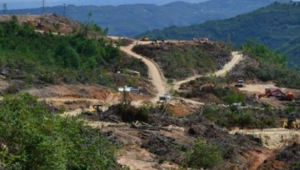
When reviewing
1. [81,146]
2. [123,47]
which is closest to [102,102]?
[81,146]

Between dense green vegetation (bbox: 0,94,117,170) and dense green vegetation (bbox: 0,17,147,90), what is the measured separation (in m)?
19.6

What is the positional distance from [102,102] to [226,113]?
25.5 feet

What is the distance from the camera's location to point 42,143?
15.9 metres

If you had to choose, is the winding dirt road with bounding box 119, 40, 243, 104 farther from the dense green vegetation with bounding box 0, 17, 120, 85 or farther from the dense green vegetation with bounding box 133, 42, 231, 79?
the dense green vegetation with bounding box 0, 17, 120, 85

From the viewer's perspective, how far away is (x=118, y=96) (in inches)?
1721

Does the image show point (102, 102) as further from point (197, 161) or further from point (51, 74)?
point (197, 161)

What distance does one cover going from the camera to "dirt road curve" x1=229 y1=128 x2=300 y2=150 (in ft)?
108

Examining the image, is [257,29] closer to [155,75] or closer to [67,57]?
[155,75]

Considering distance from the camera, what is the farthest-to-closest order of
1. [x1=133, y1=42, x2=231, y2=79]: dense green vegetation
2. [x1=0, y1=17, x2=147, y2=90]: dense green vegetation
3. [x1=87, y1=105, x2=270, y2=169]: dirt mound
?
[x1=133, y1=42, x2=231, y2=79]: dense green vegetation
[x1=0, y1=17, x2=147, y2=90]: dense green vegetation
[x1=87, y1=105, x2=270, y2=169]: dirt mound

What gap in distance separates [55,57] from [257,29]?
4303 inches

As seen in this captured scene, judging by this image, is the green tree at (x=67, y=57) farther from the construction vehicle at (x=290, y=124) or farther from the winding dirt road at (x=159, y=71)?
the construction vehicle at (x=290, y=124)

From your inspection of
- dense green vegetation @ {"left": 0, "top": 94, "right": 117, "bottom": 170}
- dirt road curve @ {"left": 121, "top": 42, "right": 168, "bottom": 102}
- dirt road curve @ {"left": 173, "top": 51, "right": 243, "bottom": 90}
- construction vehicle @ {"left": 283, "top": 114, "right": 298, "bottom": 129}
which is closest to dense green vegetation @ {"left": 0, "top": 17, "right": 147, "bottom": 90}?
dirt road curve @ {"left": 121, "top": 42, "right": 168, "bottom": 102}

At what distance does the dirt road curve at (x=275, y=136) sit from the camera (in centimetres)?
3278

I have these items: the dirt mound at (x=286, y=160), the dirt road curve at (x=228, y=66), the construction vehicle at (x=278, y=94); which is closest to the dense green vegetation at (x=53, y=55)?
the dirt road curve at (x=228, y=66)
